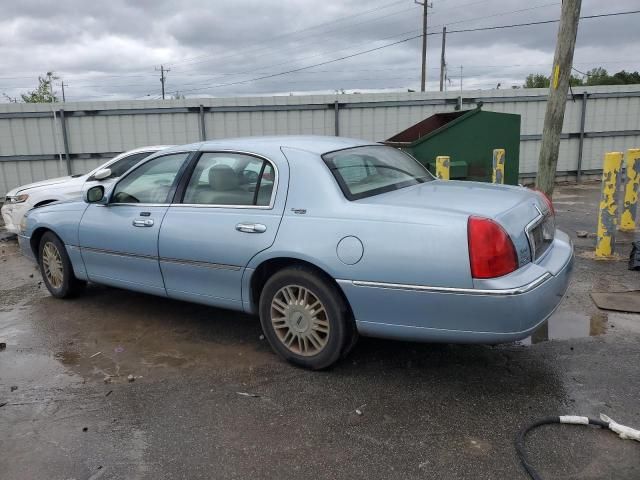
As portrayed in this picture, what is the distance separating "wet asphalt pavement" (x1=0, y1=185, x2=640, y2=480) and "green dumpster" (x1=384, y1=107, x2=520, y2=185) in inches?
157

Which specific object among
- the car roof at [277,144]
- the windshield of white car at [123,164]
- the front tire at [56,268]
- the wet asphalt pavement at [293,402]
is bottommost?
the wet asphalt pavement at [293,402]

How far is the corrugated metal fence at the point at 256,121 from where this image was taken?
12555 mm

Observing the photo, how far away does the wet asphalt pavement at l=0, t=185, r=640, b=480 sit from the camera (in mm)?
2797

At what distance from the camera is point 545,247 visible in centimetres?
371

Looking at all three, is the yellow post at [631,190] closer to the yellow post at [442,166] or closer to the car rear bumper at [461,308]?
the yellow post at [442,166]

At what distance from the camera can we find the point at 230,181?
4.16 meters

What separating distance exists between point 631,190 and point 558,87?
173cm

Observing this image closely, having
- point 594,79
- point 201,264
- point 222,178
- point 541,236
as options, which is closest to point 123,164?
point 222,178

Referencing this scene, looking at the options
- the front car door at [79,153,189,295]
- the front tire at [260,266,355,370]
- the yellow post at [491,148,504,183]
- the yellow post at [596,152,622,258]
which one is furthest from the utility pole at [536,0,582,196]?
the front car door at [79,153,189,295]

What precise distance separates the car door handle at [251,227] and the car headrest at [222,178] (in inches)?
15.4

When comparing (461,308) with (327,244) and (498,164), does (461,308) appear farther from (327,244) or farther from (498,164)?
(498,164)

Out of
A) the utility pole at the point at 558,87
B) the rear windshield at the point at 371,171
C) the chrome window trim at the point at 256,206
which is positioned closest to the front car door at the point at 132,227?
the chrome window trim at the point at 256,206

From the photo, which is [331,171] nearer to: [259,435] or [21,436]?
[259,435]

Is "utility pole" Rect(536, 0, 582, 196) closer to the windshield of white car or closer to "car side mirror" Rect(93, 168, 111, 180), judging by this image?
the windshield of white car
